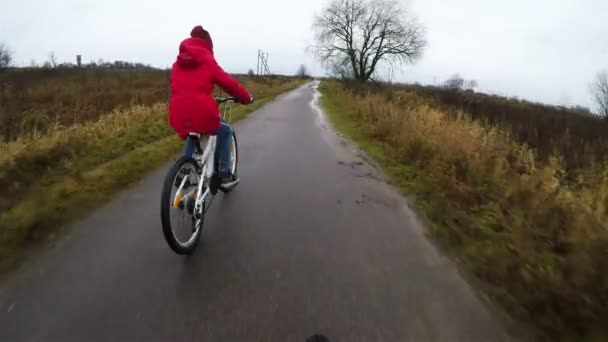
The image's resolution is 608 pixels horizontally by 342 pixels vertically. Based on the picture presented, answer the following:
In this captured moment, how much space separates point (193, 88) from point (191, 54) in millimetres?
299

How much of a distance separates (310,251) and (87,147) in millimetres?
5131

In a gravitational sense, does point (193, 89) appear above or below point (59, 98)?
above

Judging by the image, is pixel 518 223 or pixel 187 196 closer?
pixel 187 196

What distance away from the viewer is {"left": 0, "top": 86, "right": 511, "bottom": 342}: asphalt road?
2.12m

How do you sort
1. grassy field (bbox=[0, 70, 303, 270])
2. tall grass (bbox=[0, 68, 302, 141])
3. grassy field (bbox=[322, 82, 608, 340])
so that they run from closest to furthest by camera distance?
grassy field (bbox=[322, 82, 608, 340]) < grassy field (bbox=[0, 70, 303, 270]) < tall grass (bbox=[0, 68, 302, 141])

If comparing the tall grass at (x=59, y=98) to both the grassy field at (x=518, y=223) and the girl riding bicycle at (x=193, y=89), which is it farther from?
the grassy field at (x=518, y=223)

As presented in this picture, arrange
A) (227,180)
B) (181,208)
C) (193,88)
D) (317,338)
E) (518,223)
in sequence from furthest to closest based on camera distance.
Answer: (227,180) → (518,223) → (193,88) → (181,208) → (317,338)

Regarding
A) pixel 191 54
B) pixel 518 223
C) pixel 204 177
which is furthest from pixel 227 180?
pixel 518 223

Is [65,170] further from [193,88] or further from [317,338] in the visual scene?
[317,338]

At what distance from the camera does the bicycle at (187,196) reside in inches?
103

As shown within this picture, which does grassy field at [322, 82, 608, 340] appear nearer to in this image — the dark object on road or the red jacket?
the dark object on road

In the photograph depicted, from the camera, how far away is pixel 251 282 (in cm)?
259

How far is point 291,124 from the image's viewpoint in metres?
11.0

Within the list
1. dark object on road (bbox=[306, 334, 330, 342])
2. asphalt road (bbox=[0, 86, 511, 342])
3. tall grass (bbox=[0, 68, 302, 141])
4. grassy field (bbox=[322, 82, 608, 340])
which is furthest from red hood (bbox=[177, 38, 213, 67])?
tall grass (bbox=[0, 68, 302, 141])
